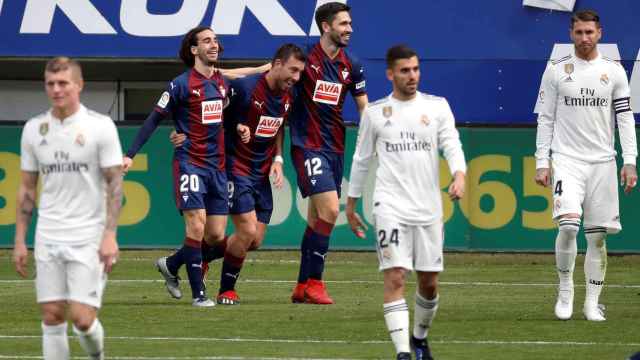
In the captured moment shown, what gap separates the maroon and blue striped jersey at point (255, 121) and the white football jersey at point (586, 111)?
8.27 ft

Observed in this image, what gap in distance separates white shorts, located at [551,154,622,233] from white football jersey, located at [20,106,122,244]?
449 cm

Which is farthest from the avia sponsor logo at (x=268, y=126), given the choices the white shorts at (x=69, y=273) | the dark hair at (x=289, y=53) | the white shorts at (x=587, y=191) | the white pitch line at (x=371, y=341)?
the white shorts at (x=69, y=273)

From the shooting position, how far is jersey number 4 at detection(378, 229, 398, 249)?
1025 centimetres

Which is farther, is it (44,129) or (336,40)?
(336,40)

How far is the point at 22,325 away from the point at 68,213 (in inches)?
158

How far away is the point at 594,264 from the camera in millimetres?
13062

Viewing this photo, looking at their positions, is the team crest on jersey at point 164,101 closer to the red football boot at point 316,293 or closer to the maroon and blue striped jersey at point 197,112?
the maroon and blue striped jersey at point 197,112

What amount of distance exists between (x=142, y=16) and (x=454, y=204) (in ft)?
16.5

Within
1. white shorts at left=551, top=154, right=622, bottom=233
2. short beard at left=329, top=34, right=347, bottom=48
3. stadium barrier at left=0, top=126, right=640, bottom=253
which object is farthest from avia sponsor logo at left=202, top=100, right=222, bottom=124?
stadium barrier at left=0, top=126, right=640, bottom=253

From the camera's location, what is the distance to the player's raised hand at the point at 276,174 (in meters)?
13.7

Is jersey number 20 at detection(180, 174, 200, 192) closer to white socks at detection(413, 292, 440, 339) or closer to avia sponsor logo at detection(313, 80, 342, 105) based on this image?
avia sponsor logo at detection(313, 80, 342, 105)

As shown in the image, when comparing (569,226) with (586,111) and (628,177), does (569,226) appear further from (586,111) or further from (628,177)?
(586,111)

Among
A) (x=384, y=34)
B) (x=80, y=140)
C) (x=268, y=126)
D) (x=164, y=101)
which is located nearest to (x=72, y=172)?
(x=80, y=140)

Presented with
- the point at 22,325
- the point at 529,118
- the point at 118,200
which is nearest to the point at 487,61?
the point at 529,118
